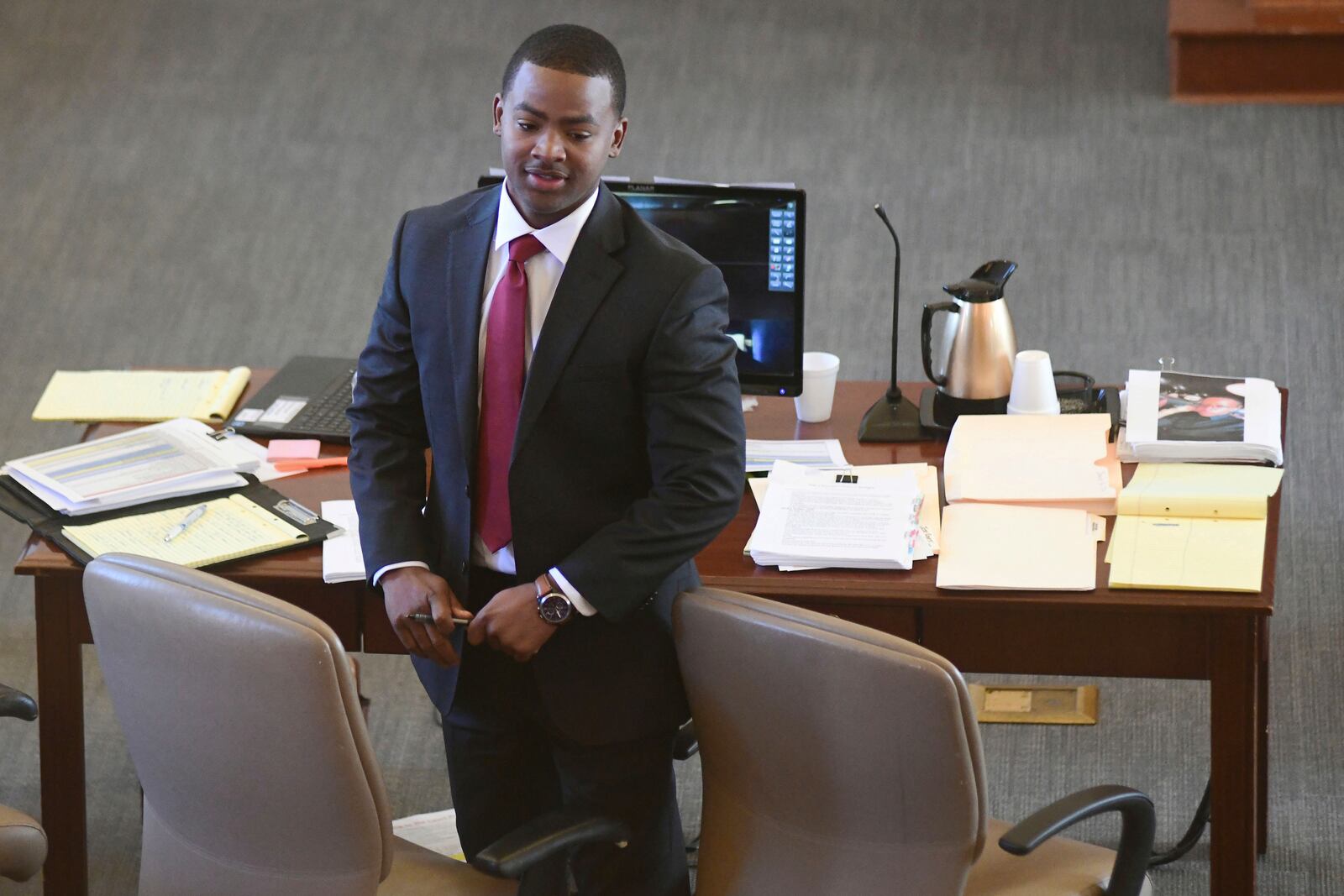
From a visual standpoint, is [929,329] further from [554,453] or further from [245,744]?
[245,744]

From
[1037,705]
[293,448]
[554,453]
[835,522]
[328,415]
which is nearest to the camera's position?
[554,453]

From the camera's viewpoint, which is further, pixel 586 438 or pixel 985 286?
pixel 985 286

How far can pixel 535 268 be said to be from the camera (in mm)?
1987

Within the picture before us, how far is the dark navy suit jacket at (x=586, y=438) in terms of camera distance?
1.93 m

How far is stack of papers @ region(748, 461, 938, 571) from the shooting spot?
2303 mm

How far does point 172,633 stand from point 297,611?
148 mm


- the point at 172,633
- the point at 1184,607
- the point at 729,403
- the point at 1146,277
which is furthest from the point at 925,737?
the point at 1146,277

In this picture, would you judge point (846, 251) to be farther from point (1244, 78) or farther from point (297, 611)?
point (297, 611)

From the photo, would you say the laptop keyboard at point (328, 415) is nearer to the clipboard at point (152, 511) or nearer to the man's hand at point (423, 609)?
the clipboard at point (152, 511)

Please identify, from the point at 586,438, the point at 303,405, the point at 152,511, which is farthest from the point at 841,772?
the point at 303,405

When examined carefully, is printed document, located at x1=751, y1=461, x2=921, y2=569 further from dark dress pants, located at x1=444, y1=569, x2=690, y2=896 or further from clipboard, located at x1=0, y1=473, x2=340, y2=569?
clipboard, located at x1=0, y1=473, x2=340, y2=569

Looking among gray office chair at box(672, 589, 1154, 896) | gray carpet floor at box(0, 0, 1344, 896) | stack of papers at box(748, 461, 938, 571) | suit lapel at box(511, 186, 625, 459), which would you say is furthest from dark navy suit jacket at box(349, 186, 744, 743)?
gray carpet floor at box(0, 0, 1344, 896)

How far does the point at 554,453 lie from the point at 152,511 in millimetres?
849

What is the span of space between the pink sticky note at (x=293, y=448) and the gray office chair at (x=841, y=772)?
105 centimetres
